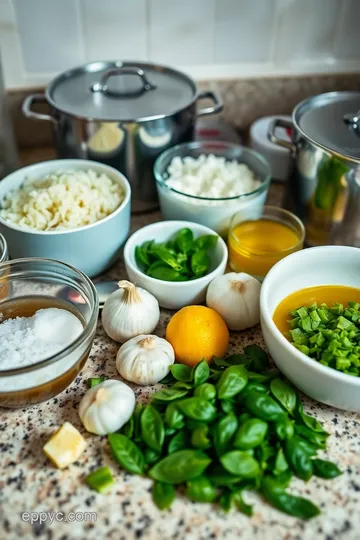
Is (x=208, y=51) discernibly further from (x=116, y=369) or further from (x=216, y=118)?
(x=116, y=369)

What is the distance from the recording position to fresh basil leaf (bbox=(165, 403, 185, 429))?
749 mm

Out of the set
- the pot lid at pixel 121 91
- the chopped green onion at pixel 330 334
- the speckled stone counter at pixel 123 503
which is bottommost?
the speckled stone counter at pixel 123 503

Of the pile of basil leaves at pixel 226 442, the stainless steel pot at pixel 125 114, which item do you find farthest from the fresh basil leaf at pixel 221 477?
the stainless steel pot at pixel 125 114

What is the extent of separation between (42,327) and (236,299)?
30 centimetres

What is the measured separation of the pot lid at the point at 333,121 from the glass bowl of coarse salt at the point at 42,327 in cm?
48

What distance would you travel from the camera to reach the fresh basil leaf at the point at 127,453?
0.73 metres

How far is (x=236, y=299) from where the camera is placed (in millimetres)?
909

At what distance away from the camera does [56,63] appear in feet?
4.09

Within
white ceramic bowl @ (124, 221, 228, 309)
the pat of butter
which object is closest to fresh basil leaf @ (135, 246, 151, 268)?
white ceramic bowl @ (124, 221, 228, 309)

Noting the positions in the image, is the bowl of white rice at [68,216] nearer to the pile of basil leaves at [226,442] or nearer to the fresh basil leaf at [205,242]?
the fresh basil leaf at [205,242]

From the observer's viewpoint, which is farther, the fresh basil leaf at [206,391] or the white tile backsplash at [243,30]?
the white tile backsplash at [243,30]

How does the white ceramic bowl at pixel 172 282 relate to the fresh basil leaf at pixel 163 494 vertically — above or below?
above

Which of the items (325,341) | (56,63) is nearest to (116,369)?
(325,341)

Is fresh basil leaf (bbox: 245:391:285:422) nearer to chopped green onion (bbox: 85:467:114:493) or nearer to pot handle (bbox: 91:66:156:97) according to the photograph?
chopped green onion (bbox: 85:467:114:493)
